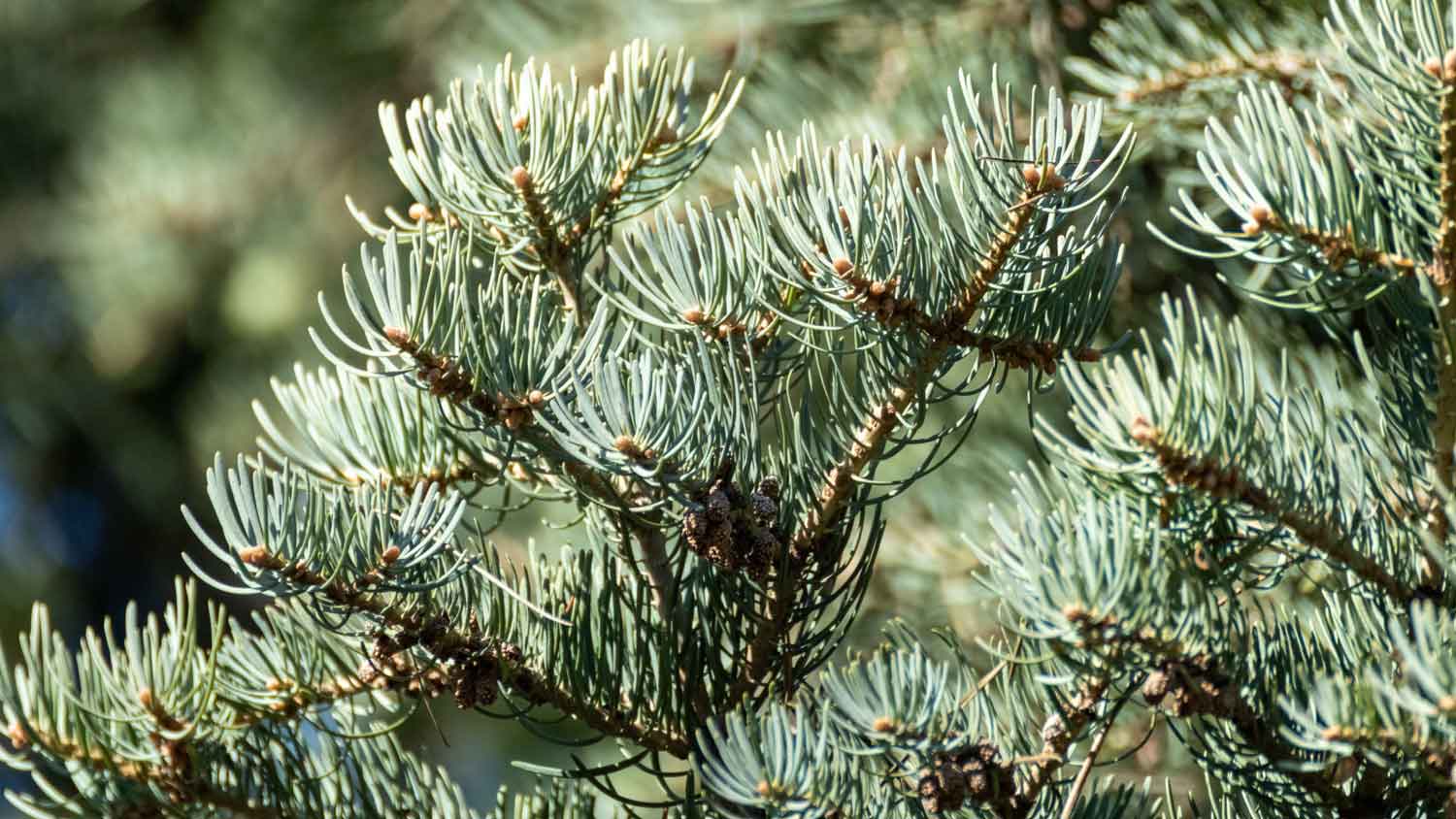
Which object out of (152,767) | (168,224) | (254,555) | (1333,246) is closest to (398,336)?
(254,555)

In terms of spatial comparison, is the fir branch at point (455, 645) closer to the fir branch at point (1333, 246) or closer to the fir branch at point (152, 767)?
the fir branch at point (152, 767)

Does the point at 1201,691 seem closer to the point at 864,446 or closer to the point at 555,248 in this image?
the point at 864,446

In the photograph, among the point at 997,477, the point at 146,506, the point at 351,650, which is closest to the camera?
the point at 351,650

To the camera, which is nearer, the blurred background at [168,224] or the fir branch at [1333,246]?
the fir branch at [1333,246]

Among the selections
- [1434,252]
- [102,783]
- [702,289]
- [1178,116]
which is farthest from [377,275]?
[1178,116]

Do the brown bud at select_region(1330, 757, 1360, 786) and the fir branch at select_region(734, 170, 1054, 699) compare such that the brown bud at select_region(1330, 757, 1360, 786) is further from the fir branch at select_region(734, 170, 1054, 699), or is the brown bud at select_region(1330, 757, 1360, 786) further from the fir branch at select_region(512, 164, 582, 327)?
the fir branch at select_region(512, 164, 582, 327)

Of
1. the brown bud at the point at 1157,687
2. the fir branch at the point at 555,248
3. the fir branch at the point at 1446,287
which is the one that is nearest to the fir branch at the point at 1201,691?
the brown bud at the point at 1157,687

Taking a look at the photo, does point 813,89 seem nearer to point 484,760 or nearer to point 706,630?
point 706,630
